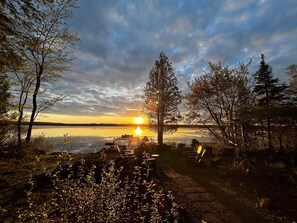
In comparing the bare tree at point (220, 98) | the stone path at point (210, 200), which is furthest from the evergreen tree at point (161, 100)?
the stone path at point (210, 200)

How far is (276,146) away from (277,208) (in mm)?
9009

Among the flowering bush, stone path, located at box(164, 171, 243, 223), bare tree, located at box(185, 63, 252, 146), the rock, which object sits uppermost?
bare tree, located at box(185, 63, 252, 146)

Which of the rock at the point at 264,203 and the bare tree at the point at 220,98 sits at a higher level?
the bare tree at the point at 220,98

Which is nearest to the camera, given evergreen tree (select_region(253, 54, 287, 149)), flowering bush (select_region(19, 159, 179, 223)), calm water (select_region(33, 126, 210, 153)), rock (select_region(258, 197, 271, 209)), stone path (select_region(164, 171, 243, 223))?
flowering bush (select_region(19, 159, 179, 223))

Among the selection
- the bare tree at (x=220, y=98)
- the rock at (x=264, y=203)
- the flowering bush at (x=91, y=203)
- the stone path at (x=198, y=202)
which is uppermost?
the bare tree at (x=220, y=98)

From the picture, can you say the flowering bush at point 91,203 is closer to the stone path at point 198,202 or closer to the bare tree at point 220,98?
the stone path at point 198,202

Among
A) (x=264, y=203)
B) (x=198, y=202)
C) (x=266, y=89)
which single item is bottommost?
(x=198, y=202)

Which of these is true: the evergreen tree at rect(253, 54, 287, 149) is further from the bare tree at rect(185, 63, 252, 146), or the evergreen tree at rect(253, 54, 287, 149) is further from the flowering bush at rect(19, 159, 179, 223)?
the flowering bush at rect(19, 159, 179, 223)

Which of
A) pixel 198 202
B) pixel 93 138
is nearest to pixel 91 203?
pixel 198 202

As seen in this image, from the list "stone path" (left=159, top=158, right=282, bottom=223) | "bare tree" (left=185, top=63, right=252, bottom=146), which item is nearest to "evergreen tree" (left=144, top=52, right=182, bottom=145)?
"bare tree" (left=185, top=63, right=252, bottom=146)

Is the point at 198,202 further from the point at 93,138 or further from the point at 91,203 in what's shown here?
the point at 93,138

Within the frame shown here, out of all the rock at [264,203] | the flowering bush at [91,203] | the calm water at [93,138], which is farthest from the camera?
the calm water at [93,138]

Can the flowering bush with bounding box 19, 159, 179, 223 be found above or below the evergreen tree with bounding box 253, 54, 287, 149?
below

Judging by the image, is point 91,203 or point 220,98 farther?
point 220,98
